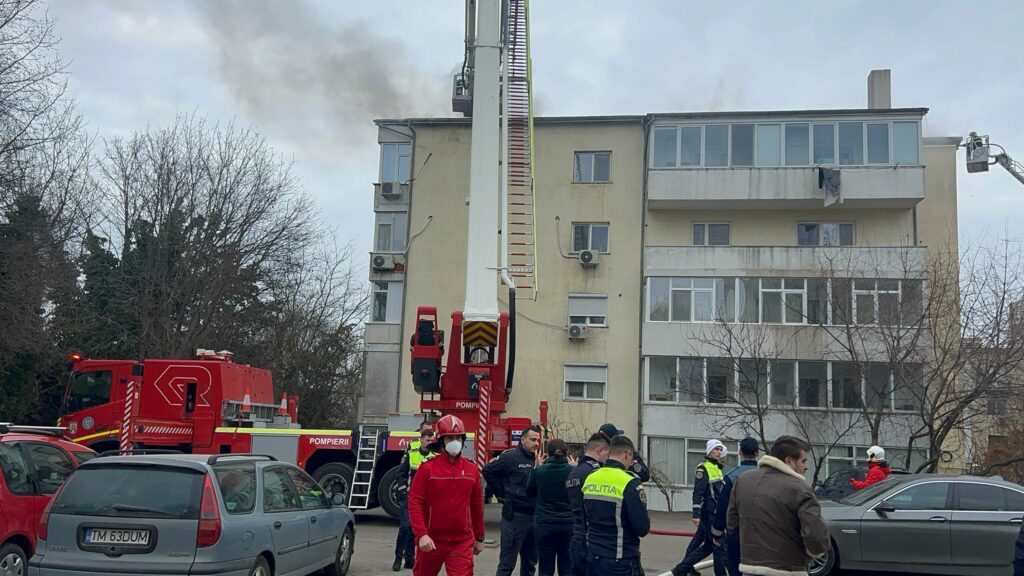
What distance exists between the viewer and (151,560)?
280 inches

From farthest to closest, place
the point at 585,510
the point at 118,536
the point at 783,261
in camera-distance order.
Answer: the point at 783,261, the point at 118,536, the point at 585,510

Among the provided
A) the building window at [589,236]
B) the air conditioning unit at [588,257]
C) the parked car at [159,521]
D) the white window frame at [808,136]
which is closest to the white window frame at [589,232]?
the building window at [589,236]

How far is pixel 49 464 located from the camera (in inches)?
359

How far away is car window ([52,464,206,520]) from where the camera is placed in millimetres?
7305

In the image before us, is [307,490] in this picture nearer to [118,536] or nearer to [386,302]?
[118,536]

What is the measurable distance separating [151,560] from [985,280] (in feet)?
68.6

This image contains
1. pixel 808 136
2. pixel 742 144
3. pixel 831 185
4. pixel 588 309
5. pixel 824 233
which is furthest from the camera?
pixel 588 309

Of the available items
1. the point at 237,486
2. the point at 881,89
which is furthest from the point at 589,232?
the point at 237,486

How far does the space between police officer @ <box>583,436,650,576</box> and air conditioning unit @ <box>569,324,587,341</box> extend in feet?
69.7

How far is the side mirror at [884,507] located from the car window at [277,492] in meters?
7.34

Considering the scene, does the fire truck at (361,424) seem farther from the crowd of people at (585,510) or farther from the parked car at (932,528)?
the crowd of people at (585,510)

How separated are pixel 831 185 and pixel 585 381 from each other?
9923 millimetres

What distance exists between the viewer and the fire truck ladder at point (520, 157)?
891 inches

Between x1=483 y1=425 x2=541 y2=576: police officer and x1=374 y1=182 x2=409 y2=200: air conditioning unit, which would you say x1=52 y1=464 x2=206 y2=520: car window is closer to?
x1=483 y1=425 x2=541 y2=576: police officer
